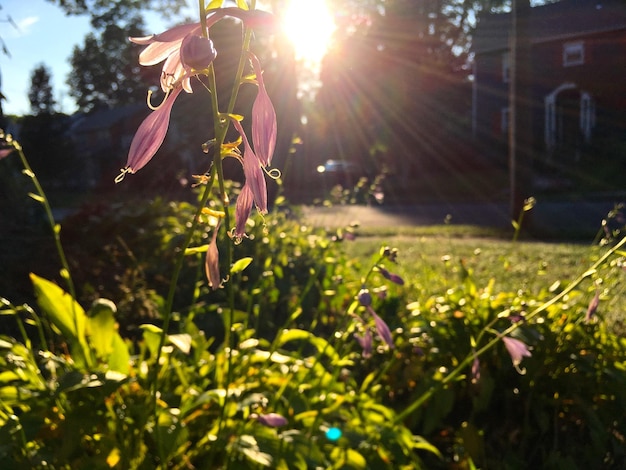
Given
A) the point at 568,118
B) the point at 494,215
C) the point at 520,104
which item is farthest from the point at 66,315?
the point at 568,118

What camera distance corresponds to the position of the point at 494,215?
1295cm

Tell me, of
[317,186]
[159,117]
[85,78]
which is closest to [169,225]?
[159,117]

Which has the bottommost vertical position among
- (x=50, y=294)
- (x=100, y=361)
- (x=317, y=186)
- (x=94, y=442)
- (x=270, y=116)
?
(x=317, y=186)

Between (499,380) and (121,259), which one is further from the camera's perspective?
(121,259)

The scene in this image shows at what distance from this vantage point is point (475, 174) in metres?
22.6

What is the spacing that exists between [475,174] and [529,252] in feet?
52.0

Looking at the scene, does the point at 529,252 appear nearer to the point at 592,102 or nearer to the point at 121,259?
the point at 121,259

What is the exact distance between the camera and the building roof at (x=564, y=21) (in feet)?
57.4

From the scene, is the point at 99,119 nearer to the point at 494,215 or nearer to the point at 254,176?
the point at 494,215

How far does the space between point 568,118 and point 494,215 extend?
33.1 ft

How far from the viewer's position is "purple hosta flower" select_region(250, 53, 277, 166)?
2.54 ft

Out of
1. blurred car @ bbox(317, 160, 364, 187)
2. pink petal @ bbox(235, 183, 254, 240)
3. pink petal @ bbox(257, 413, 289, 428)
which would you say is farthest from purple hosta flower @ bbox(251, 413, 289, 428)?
blurred car @ bbox(317, 160, 364, 187)

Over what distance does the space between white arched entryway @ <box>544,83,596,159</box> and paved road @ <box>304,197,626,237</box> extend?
5870mm

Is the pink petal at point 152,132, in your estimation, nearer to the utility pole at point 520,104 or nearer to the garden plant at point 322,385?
the garden plant at point 322,385
